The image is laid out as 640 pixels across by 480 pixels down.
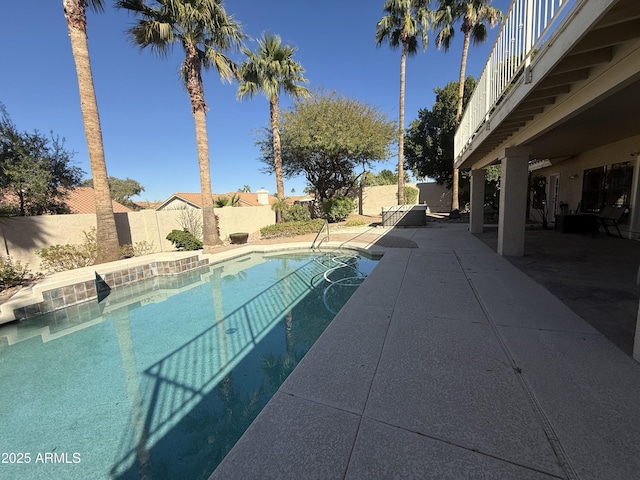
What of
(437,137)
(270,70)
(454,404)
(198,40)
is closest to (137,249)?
(198,40)

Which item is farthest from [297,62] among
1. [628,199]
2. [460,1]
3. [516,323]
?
[516,323]

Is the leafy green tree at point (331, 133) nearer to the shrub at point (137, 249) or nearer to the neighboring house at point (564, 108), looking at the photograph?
the neighboring house at point (564, 108)

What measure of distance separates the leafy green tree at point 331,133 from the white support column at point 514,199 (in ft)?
34.3

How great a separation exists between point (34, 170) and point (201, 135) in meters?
5.18

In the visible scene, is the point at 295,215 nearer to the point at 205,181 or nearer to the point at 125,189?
the point at 205,181

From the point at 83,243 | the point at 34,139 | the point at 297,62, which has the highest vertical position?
the point at 297,62

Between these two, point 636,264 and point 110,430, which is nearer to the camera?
point 110,430

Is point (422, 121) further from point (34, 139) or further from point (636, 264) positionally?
point (34, 139)

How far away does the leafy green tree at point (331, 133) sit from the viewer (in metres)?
15.7

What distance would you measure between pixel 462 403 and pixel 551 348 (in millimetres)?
1374

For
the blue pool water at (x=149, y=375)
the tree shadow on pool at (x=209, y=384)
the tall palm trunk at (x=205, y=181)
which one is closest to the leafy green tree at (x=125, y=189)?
the tall palm trunk at (x=205, y=181)

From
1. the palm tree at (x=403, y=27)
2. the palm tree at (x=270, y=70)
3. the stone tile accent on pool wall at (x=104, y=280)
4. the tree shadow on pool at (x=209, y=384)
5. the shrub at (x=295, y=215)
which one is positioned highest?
the palm tree at (x=403, y=27)

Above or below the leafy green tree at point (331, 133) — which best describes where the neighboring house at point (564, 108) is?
below

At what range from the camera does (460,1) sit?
15992 mm
